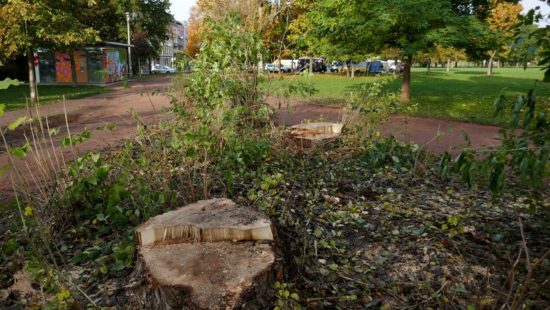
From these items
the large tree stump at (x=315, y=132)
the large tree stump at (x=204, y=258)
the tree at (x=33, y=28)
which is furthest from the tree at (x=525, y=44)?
the tree at (x=33, y=28)

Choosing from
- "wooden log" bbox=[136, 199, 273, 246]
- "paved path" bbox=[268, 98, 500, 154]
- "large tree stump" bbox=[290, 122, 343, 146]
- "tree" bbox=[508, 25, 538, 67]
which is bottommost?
"paved path" bbox=[268, 98, 500, 154]

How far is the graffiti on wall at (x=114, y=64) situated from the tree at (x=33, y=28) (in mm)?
10157

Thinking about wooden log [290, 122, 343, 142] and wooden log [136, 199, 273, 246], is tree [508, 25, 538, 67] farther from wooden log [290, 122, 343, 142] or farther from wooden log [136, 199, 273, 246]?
wooden log [290, 122, 343, 142]

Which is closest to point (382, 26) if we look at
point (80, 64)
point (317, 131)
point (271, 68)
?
point (271, 68)

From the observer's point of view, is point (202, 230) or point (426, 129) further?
point (426, 129)

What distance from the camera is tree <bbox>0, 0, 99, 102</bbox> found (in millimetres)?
13023

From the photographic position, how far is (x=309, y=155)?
603 centimetres

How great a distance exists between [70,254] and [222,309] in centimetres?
169

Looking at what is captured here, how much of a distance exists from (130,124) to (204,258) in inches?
136

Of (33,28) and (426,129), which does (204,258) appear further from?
(33,28)

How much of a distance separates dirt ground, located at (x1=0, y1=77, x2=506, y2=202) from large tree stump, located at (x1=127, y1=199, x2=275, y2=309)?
2.86 m

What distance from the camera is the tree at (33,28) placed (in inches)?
513

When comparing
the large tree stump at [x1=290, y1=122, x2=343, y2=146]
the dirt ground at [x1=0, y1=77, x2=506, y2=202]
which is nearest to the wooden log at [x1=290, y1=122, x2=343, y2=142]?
the large tree stump at [x1=290, y1=122, x2=343, y2=146]

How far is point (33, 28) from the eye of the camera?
13930 mm
